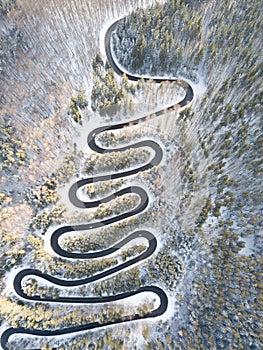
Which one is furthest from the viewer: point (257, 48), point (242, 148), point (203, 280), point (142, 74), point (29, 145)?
point (142, 74)

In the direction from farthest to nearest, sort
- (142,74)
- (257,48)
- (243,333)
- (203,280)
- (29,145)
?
(142,74) < (257,48) < (29,145) < (203,280) < (243,333)

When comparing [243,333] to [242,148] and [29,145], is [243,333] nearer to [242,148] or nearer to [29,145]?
[242,148]

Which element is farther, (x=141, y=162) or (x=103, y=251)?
(x=141, y=162)

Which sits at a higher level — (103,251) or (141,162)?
(141,162)

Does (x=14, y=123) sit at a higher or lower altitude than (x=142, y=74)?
lower

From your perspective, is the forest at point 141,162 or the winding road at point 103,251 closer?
the forest at point 141,162

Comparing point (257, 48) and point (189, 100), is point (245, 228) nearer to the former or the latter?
point (189, 100)

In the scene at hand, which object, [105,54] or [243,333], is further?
[105,54]

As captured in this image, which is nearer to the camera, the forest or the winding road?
the forest

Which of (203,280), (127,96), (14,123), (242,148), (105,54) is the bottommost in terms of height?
(203,280)

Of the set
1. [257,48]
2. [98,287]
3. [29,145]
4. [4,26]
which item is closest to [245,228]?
[98,287]

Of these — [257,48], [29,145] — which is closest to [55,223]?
[29,145]
